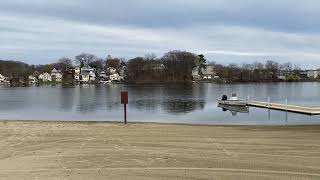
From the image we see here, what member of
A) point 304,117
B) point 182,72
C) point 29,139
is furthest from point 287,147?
point 182,72

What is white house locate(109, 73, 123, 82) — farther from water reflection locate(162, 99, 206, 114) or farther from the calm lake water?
water reflection locate(162, 99, 206, 114)

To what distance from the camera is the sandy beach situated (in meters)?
10.7

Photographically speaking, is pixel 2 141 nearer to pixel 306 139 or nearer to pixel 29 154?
pixel 29 154

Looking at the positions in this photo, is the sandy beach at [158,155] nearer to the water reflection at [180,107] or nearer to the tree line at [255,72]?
the water reflection at [180,107]

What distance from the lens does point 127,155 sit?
13.1m

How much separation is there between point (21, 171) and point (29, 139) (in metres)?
5.90

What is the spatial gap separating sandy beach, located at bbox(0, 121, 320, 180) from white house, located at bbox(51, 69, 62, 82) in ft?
584

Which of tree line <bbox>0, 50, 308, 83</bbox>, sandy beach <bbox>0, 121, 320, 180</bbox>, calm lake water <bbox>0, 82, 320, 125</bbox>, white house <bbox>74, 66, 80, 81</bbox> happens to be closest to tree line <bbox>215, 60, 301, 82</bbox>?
tree line <bbox>0, 50, 308, 83</bbox>

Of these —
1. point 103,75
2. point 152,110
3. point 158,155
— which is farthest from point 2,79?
point 158,155

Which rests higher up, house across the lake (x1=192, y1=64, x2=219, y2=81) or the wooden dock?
house across the lake (x1=192, y1=64, x2=219, y2=81)

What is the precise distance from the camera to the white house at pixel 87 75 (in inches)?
7239

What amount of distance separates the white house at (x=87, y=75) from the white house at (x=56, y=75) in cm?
1229

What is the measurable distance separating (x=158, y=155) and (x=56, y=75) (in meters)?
185

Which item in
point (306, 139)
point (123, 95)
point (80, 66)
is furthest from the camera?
point (80, 66)
